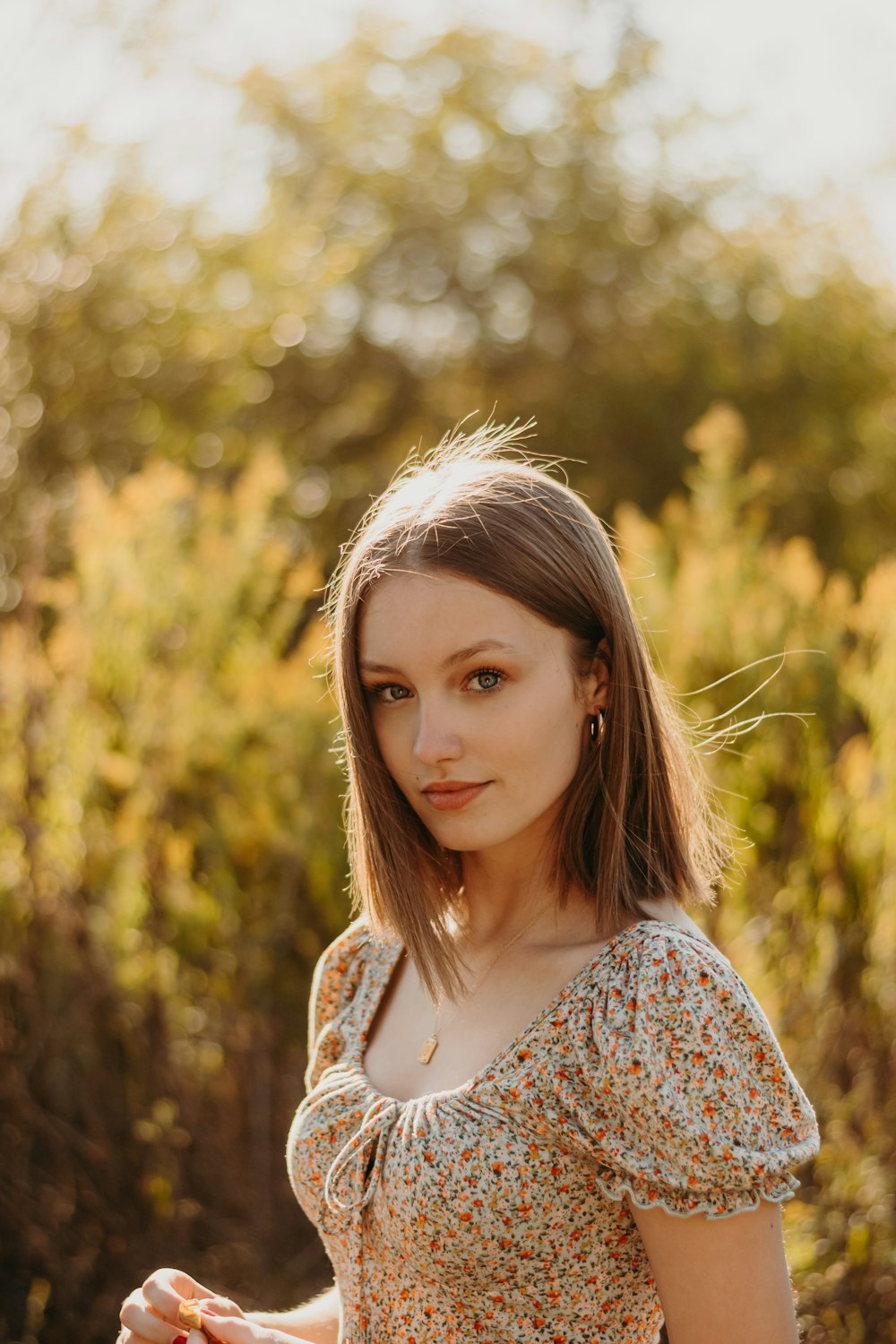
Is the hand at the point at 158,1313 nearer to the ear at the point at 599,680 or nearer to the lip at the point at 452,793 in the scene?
the lip at the point at 452,793

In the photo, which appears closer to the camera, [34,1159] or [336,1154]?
[336,1154]

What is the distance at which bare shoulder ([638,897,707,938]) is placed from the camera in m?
1.43

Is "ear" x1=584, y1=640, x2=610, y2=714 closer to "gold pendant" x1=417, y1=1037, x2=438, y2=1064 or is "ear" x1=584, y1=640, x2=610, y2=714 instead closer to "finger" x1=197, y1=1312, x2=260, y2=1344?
"gold pendant" x1=417, y1=1037, x2=438, y2=1064

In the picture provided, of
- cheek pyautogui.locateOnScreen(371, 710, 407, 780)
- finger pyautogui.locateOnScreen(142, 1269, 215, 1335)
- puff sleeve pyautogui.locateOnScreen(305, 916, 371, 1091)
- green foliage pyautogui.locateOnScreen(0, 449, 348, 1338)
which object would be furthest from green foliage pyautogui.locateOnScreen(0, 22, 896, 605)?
finger pyautogui.locateOnScreen(142, 1269, 215, 1335)

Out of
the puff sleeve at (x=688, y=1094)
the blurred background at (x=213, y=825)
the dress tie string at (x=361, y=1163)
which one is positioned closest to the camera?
the puff sleeve at (x=688, y=1094)

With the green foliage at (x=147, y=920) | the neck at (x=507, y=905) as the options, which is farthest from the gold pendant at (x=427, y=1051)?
the green foliage at (x=147, y=920)

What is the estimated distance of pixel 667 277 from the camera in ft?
29.5

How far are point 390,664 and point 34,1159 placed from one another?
7.72 feet

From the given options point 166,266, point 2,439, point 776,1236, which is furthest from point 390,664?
point 166,266

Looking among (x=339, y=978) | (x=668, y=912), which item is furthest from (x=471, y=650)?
(x=339, y=978)

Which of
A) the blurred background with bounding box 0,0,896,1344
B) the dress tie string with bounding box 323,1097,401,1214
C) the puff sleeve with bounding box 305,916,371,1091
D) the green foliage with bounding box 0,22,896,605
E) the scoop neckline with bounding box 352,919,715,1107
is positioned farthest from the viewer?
the green foliage with bounding box 0,22,896,605

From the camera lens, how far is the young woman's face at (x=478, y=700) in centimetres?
145

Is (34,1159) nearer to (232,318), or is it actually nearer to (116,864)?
(116,864)

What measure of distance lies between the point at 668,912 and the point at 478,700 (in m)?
0.30
